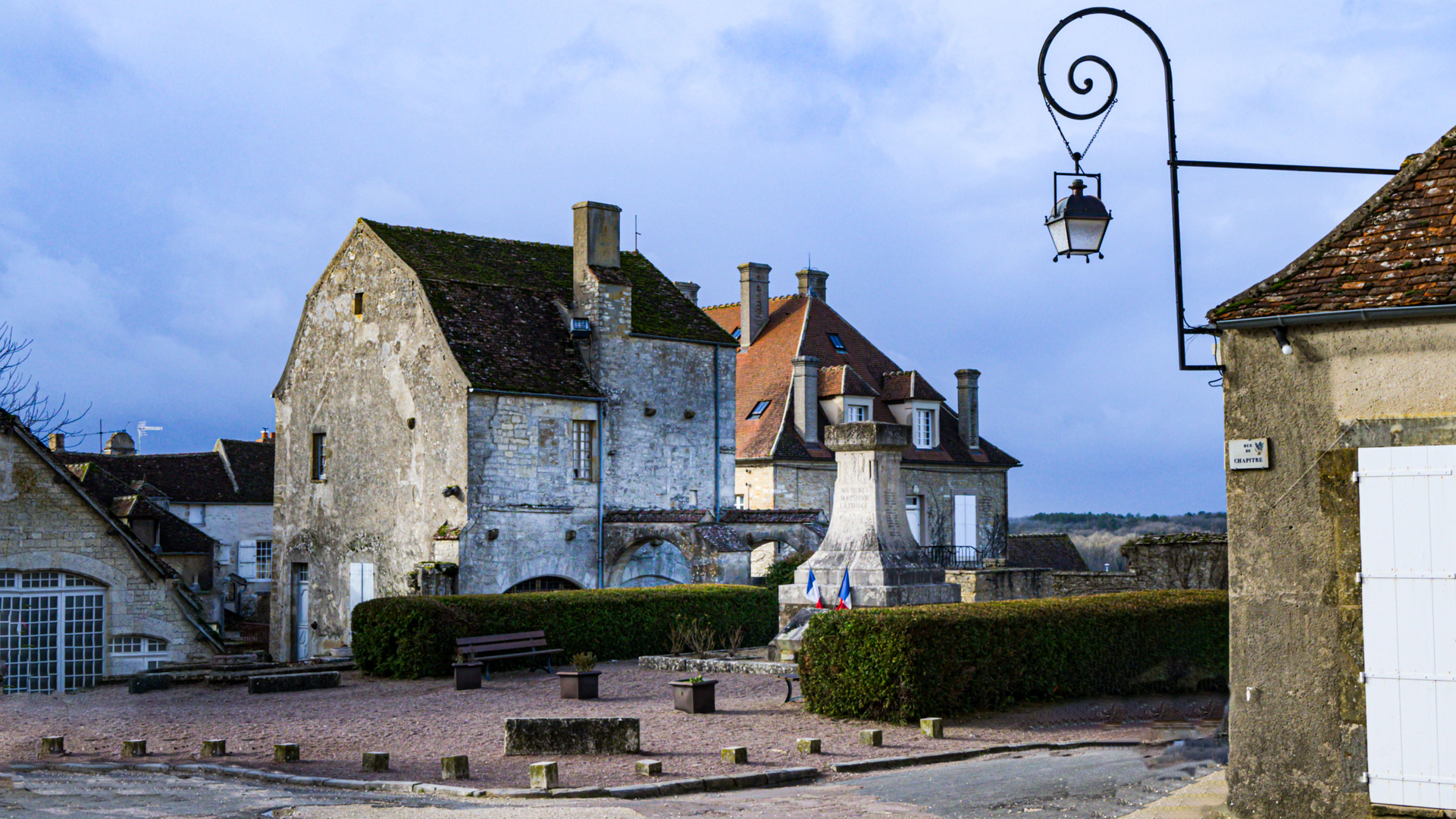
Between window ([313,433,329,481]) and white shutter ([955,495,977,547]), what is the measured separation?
59.1ft

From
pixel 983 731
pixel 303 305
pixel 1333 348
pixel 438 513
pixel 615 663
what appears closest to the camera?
pixel 1333 348

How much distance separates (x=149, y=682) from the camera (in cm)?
1994

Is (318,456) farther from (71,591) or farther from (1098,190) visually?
(1098,190)

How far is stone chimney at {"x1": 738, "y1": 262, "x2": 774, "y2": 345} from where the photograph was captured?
4041 cm

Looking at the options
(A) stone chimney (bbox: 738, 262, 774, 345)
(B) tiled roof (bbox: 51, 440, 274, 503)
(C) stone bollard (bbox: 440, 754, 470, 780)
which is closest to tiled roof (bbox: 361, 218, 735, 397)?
(A) stone chimney (bbox: 738, 262, 774, 345)

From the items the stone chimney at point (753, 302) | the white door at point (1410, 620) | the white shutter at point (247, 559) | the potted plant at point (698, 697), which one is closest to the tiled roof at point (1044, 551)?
the stone chimney at point (753, 302)

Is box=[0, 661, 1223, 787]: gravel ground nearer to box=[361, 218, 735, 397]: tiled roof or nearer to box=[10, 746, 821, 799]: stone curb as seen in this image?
box=[10, 746, 821, 799]: stone curb

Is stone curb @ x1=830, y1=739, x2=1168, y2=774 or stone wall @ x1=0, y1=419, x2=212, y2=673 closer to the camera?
stone curb @ x1=830, y1=739, x2=1168, y2=774

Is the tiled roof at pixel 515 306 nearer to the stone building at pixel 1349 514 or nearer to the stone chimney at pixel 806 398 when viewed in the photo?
the stone chimney at pixel 806 398

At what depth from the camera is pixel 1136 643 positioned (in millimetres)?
16156

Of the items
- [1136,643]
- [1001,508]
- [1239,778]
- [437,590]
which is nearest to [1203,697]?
[1136,643]

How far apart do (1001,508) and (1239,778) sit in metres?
31.9

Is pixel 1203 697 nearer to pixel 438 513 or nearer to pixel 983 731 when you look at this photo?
pixel 983 731

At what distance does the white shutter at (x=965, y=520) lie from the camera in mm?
38844
